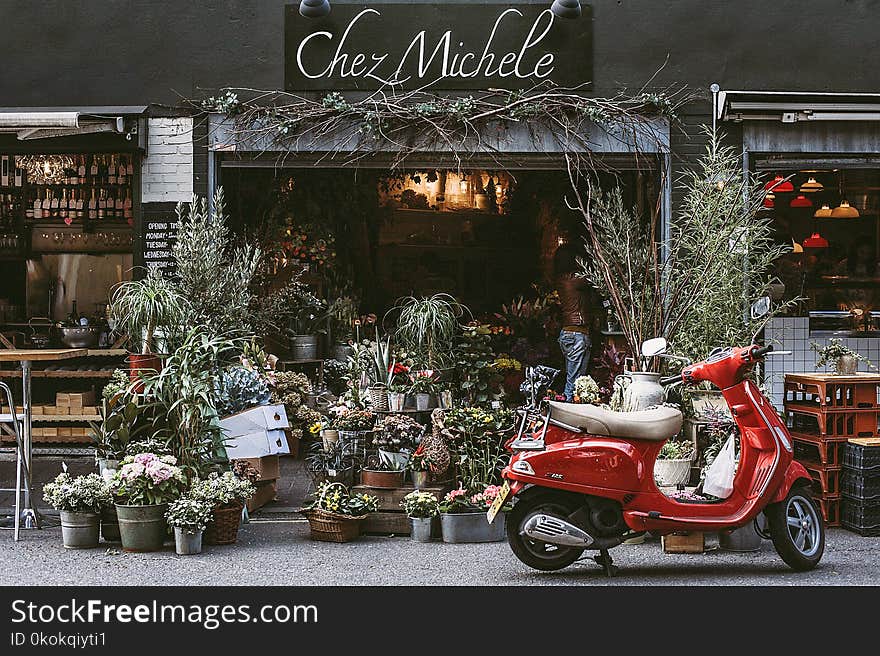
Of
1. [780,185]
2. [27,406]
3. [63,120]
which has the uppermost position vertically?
[63,120]

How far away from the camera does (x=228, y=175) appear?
440 inches

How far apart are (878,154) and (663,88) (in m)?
2.31

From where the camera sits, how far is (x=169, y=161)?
10648 millimetres

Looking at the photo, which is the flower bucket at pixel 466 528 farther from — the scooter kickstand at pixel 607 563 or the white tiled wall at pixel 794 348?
the white tiled wall at pixel 794 348

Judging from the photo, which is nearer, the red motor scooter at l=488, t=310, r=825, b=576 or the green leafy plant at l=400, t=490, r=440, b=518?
the red motor scooter at l=488, t=310, r=825, b=576

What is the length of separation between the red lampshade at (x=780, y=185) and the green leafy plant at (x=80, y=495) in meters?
7.31

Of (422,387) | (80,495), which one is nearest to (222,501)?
(80,495)

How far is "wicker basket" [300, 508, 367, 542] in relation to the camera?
300 inches

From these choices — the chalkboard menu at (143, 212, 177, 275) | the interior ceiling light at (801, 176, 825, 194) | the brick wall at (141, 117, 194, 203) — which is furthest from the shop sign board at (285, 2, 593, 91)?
the interior ceiling light at (801, 176, 825, 194)

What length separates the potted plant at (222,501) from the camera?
288 inches

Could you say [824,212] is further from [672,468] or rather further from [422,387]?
[422,387]

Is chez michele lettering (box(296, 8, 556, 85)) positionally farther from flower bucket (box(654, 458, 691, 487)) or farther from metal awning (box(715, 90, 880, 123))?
flower bucket (box(654, 458, 691, 487))

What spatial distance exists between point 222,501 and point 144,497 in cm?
55

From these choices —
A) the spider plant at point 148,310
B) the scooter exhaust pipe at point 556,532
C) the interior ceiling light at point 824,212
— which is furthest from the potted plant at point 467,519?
the interior ceiling light at point 824,212
